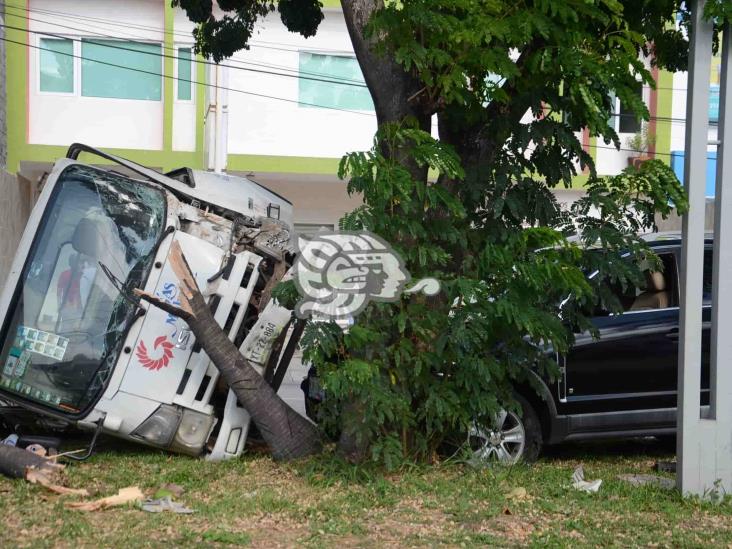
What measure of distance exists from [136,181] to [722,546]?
15.7ft

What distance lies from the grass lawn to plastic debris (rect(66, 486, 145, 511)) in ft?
0.21

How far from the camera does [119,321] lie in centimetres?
659

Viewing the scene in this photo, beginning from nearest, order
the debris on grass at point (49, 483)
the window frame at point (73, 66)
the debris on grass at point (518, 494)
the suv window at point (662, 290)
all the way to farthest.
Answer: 1. the debris on grass at point (49, 483)
2. the debris on grass at point (518, 494)
3. the suv window at point (662, 290)
4. the window frame at point (73, 66)

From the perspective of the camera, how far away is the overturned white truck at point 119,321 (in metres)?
6.51

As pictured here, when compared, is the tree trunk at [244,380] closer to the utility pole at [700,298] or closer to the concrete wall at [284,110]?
the utility pole at [700,298]

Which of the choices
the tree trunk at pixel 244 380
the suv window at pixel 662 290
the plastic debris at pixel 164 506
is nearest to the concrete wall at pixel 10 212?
the tree trunk at pixel 244 380

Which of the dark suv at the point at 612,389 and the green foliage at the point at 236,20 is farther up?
the green foliage at the point at 236,20

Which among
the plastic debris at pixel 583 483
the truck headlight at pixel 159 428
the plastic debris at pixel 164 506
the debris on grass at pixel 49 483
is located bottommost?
the plastic debris at pixel 164 506

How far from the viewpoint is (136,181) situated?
6.93 metres

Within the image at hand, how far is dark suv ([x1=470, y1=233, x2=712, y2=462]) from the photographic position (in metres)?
6.82

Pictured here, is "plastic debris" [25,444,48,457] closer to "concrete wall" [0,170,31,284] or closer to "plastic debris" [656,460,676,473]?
"plastic debris" [656,460,676,473]

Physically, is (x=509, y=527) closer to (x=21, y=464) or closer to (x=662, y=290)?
(x=662, y=290)

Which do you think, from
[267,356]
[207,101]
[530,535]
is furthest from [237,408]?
[207,101]

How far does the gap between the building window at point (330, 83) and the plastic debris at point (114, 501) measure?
13.2 m
